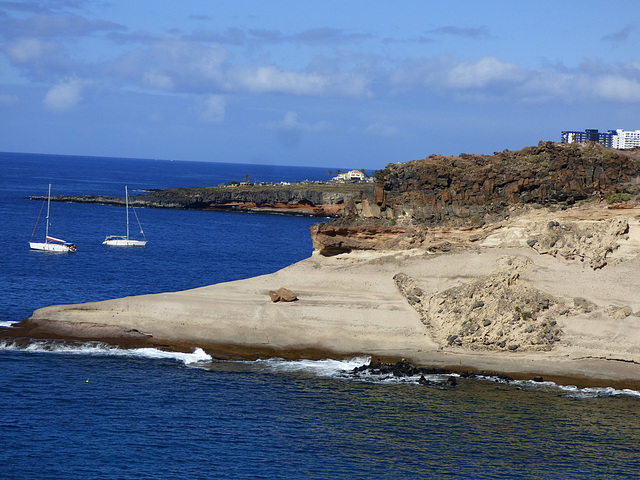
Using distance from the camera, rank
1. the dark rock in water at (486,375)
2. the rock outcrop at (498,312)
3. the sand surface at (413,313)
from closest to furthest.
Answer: the dark rock in water at (486,375), the sand surface at (413,313), the rock outcrop at (498,312)

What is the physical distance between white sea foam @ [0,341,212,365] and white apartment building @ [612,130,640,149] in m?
97.4

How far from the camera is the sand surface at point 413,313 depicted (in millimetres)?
35938

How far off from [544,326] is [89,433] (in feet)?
72.3

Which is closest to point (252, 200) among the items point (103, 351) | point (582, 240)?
point (103, 351)

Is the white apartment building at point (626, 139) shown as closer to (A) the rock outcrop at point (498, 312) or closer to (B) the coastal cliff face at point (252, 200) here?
(B) the coastal cliff face at point (252, 200)

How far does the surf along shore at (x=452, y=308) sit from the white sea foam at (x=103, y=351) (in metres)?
0.61

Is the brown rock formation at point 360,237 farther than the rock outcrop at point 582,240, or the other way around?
the brown rock formation at point 360,237

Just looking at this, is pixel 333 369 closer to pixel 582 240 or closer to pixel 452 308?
pixel 452 308

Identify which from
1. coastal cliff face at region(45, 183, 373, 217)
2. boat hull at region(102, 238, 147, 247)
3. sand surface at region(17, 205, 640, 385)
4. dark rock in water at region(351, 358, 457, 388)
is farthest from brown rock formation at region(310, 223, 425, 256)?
coastal cliff face at region(45, 183, 373, 217)

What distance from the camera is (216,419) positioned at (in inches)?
1135

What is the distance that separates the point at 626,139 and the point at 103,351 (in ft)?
339

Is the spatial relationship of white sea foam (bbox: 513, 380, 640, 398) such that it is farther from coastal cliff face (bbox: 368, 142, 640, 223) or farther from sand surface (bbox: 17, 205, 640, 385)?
coastal cliff face (bbox: 368, 142, 640, 223)

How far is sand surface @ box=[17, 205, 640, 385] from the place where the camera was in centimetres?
3594

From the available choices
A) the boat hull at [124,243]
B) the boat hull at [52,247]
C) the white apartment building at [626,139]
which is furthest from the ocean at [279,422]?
the white apartment building at [626,139]
